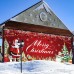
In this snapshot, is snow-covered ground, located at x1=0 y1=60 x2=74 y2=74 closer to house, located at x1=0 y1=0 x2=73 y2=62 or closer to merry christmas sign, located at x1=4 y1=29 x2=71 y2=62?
house, located at x1=0 y1=0 x2=73 y2=62

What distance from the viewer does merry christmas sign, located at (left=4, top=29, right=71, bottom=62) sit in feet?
71.2

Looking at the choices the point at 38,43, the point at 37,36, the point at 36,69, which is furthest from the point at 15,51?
the point at 36,69

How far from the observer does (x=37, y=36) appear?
23812mm

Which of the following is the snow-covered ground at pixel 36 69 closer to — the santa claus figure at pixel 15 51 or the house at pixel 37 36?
the house at pixel 37 36

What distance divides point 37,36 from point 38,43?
2.37 feet

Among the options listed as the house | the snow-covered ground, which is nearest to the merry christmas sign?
the house

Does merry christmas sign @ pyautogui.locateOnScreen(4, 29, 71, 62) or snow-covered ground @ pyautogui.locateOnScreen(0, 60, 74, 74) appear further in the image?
merry christmas sign @ pyautogui.locateOnScreen(4, 29, 71, 62)

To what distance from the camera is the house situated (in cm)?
2161

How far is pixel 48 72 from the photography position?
15289mm

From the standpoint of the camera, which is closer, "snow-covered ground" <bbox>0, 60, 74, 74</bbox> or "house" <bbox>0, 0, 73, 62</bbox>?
"snow-covered ground" <bbox>0, 60, 74, 74</bbox>

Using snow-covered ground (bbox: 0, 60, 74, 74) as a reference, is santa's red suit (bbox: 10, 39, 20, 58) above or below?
above

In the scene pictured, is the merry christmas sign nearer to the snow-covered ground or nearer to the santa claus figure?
the santa claus figure

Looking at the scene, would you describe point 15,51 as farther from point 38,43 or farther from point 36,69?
point 36,69

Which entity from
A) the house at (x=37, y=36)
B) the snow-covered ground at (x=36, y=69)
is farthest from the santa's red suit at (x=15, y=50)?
the snow-covered ground at (x=36, y=69)
